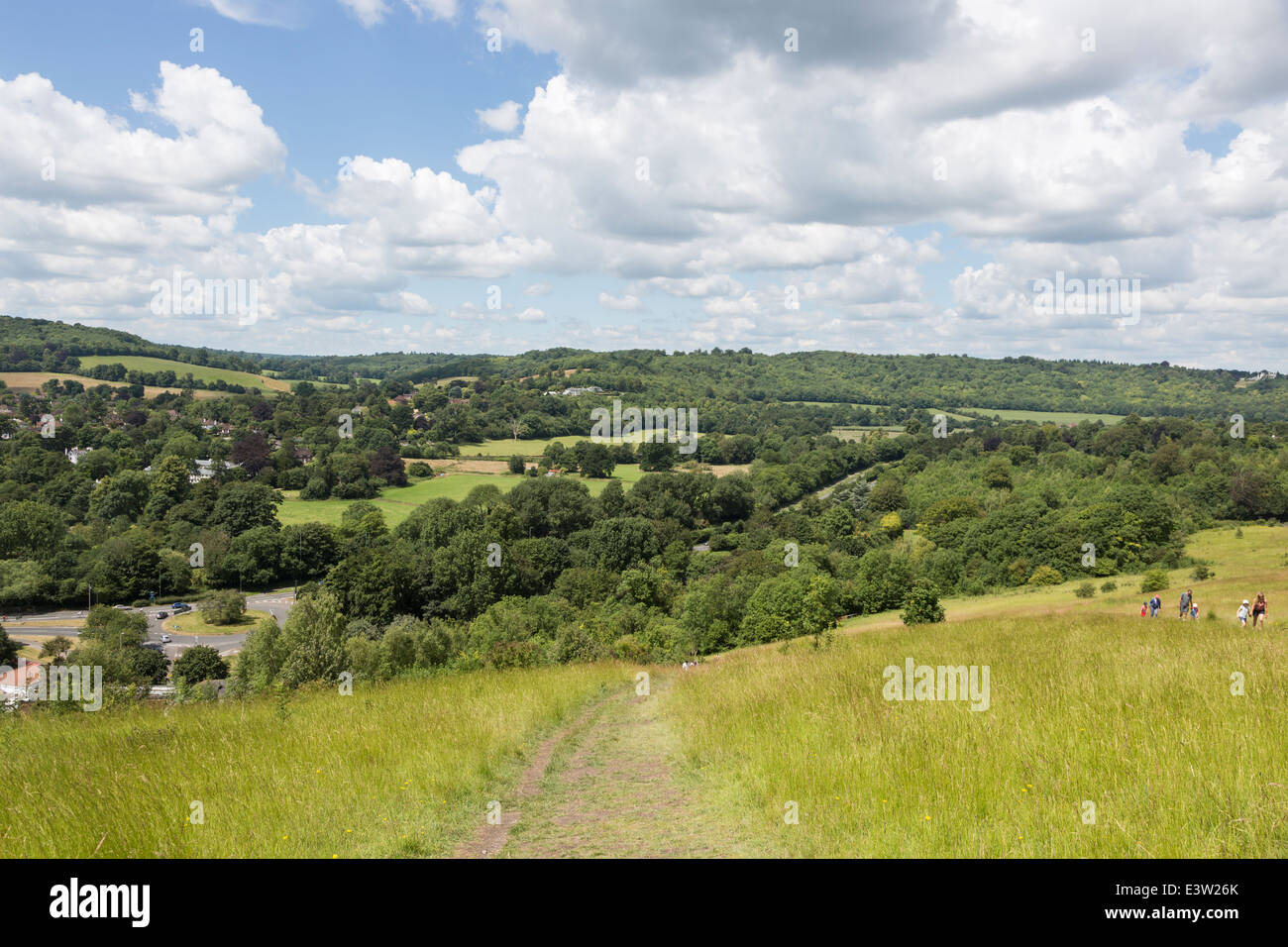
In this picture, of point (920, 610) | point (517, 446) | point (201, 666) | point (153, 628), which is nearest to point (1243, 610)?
point (920, 610)

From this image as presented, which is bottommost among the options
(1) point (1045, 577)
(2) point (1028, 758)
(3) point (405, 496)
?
(1) point (1045, 577)

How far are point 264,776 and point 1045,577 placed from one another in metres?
68.7

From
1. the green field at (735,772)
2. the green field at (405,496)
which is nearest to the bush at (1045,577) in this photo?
the green field at (735,772)

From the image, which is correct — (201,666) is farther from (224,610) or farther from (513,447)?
(513,447)

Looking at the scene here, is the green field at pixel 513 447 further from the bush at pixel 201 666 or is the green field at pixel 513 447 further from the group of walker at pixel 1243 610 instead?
the group of walker at pixel 1243 610

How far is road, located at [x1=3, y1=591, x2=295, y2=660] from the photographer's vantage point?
65812 mm

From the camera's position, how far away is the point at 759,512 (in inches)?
4626

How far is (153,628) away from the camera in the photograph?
242 ft

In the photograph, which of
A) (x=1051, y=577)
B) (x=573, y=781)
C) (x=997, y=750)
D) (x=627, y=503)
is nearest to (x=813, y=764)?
(x=997, y=750)

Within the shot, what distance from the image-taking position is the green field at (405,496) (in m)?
110

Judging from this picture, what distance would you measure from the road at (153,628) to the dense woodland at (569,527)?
4.34 meters

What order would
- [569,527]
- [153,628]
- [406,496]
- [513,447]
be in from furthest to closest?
[513,447]
[406,496]
[569,527]
[153,628]

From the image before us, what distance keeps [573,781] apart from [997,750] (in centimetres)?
449

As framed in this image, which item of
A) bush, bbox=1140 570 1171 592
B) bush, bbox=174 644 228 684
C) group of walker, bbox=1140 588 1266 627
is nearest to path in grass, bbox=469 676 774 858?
group of walker, bbox=1140 588 1266 627
